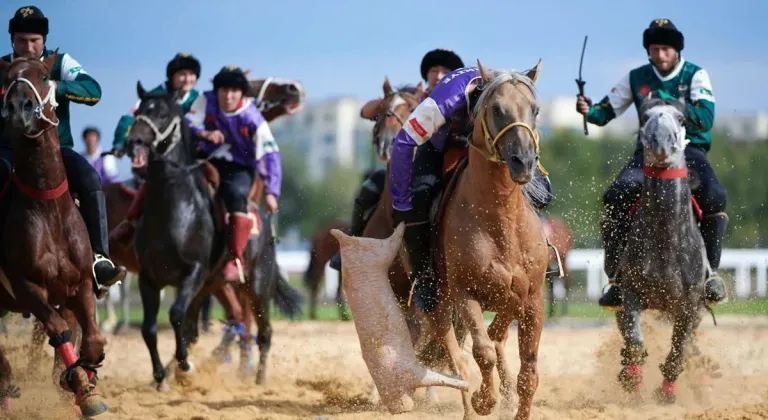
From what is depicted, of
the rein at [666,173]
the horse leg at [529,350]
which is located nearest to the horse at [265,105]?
the rein at [666,173]

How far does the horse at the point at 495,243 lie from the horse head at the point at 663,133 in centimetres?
190

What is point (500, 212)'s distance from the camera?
6949 mm

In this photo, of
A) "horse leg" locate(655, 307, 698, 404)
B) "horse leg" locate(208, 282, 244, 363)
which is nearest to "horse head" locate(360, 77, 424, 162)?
"horse leg" locate(208, 282, 244, 363)

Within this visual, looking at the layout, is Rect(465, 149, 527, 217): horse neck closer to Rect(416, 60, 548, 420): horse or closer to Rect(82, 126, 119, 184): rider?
Rect(416, 60, 548, 420): horse

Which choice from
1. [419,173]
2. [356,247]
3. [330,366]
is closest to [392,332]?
[356,247]

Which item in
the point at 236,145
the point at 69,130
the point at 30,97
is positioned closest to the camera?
the point at 30,97

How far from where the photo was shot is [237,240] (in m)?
11.3

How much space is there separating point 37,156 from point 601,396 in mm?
4852

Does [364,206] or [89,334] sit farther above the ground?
[364,206]

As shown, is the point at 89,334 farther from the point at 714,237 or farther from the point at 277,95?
the point at 277,95

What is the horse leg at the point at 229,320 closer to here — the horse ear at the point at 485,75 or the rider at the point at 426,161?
the rider at the point at 426,161

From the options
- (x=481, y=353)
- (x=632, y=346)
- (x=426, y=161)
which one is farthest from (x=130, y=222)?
(x=481, y=353)

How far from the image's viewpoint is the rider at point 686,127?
9.33 metres

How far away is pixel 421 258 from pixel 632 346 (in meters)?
2.11
